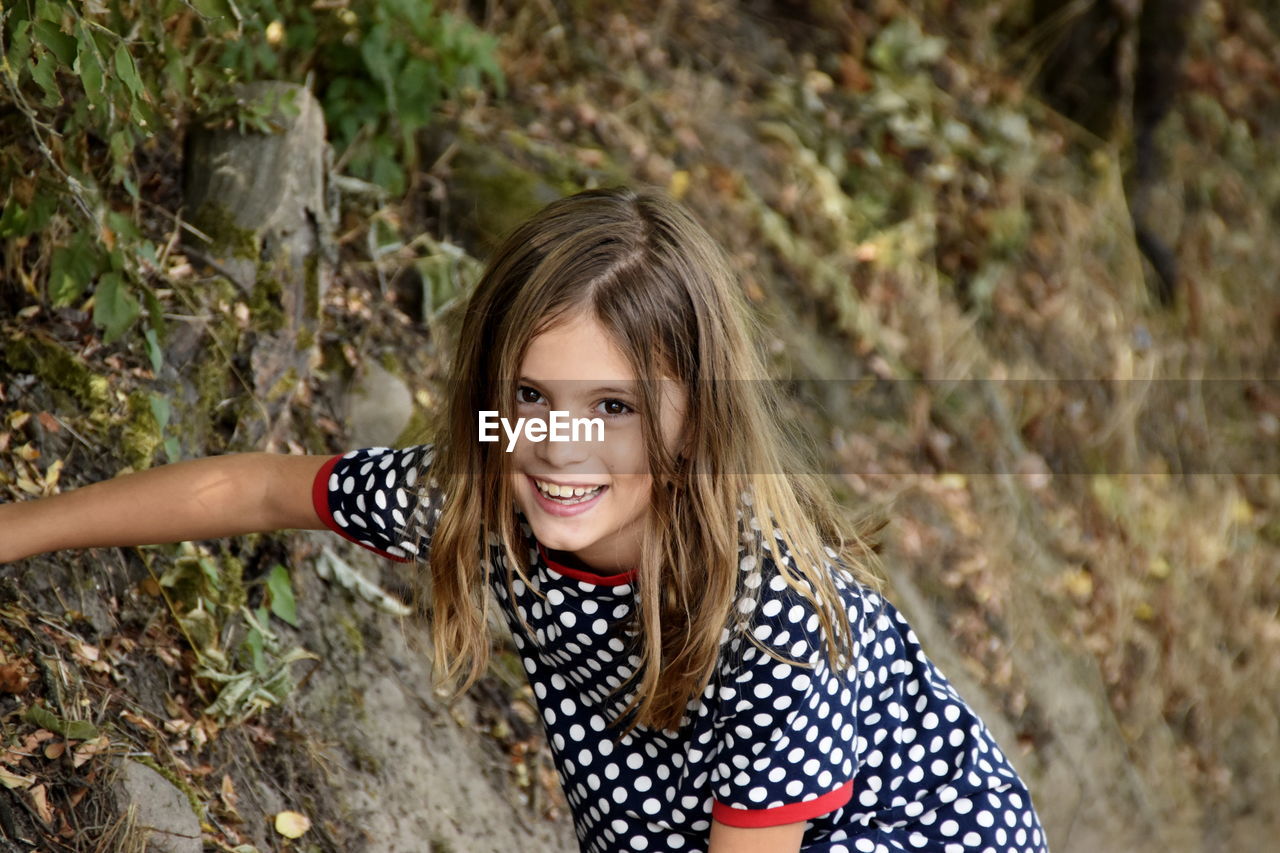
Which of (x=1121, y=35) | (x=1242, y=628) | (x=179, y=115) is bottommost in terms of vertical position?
(x=1242, y=628)

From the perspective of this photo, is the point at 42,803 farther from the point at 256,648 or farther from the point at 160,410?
the point at 160,410

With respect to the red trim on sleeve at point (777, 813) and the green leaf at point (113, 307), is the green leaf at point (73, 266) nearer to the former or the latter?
the green leaf at point (113, 307)

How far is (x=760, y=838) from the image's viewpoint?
6.00 feet

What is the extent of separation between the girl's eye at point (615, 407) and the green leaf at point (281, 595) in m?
1.12

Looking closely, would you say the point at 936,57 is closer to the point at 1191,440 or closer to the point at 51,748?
the point at 1191,440

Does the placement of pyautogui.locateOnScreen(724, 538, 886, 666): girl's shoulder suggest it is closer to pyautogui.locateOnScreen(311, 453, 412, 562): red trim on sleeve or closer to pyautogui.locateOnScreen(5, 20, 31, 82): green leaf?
pyautogui.locateOnScreen(311, 453, 412, 562): red trim on sleeve

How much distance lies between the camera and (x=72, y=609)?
7.47ft

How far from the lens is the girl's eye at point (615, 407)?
70.8 inches

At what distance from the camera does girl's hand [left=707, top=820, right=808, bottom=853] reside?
1827mm

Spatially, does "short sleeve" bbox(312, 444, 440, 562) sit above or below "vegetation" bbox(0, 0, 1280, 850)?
above

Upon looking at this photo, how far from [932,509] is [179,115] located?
258cm

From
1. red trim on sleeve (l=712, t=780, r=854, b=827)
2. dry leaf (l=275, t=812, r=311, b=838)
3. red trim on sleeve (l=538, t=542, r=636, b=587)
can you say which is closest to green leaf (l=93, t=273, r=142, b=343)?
dry leaf (l=275, t=812, r=311, b=838)

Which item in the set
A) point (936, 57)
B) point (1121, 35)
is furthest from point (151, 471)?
point (1121, 35)

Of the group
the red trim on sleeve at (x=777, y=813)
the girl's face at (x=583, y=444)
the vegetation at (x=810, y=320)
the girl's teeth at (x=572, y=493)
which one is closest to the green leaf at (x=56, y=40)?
the vegetation at (x=810, y=320)
